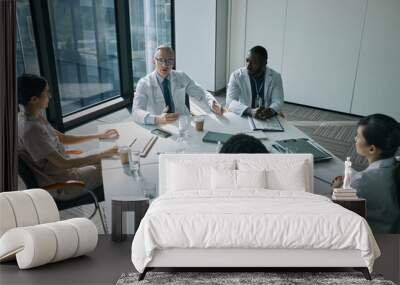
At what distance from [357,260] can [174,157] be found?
1181mm

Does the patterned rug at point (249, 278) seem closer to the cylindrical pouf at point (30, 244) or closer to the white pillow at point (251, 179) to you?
the cylindrical pouf at point (30, 244)

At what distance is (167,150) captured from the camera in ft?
9.49

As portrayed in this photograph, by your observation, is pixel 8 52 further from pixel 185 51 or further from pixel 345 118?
pixel 345 118

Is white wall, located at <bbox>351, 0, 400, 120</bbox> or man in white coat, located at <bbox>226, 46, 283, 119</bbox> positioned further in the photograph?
man in white coat, located at <bbox>226, 46, 283, 119</bbox>

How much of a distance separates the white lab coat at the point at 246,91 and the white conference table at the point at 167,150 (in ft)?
0.28

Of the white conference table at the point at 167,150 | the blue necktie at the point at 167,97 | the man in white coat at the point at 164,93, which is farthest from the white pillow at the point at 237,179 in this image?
the blue necktie at the point at 167,97

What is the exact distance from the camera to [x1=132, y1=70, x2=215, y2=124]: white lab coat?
3209mm

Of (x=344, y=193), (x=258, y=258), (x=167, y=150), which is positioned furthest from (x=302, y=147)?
(x=258, y=258)

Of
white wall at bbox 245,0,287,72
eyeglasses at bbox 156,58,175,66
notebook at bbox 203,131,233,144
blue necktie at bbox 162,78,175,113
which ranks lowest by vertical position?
notebook at bbox 203,131,233,144

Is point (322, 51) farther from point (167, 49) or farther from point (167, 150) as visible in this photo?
point (167, 150)

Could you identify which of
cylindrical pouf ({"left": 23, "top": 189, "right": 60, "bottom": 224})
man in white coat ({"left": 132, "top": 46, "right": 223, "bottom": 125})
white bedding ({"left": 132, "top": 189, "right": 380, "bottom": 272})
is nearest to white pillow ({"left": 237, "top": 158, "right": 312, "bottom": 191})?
white bedding ({"left": 132, "top": 189, "right": 380, "bottom": 272})

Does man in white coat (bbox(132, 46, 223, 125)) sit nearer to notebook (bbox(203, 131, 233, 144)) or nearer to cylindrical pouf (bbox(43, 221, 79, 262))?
notebook (bbox(203, 131, 233, 144))

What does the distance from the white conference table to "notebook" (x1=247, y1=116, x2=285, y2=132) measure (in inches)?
1.2

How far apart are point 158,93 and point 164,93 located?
5 centimetres
